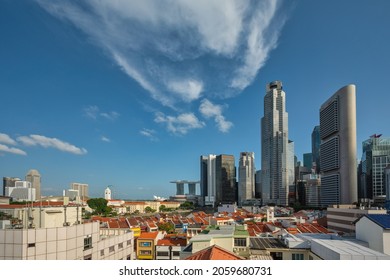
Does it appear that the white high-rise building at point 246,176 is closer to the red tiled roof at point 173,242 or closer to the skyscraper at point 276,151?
the skyscraper at point 276,151

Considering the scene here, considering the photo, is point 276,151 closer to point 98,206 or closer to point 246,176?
point 246,176

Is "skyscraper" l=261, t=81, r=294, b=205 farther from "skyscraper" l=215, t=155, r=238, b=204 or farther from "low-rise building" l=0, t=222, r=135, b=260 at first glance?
"low-rise building" l=0, t=222, r=135, b=260

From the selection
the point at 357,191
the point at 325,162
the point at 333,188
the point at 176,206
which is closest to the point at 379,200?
the point at 357,191

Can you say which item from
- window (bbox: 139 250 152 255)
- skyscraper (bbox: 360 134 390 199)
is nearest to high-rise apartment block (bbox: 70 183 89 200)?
window (bbox: 139 250 152 255)

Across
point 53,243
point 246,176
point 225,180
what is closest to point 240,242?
point 53,243

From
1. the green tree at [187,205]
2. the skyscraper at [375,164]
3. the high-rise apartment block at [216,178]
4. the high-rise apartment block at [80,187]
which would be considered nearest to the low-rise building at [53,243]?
the high-rise apartment block at [80,187]
